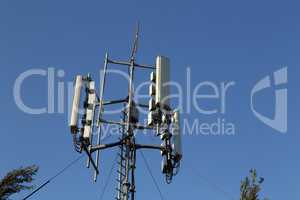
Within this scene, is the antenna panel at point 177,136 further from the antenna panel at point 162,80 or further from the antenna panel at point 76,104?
the antenna panel at point 76,104

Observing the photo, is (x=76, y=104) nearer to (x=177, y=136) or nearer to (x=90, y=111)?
(x=90, y=111)

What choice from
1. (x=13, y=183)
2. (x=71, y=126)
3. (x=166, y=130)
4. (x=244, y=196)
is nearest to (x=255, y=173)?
(x=244, y=196)

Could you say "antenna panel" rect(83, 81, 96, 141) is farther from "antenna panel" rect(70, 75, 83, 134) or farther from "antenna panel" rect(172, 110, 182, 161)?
"antenna panel" rect(172, 110, 182, 161)

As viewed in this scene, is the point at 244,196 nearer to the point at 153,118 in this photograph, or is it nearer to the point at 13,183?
the point at 153,118

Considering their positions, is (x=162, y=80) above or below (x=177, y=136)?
above

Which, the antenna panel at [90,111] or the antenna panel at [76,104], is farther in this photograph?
the antenna panel at [90,111]

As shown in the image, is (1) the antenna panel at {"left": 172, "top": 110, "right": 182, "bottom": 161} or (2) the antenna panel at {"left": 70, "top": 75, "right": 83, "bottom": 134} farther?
(1) the antenna panel at {"left": 172, "top": 110, "right": 182, "bottom": 161}

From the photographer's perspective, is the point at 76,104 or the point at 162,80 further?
the point at 162,80

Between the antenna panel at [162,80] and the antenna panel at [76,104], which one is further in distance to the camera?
the antenna panel at [162,80]

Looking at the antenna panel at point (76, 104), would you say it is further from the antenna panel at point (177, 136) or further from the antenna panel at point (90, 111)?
the antenna panel at point (177, 136)

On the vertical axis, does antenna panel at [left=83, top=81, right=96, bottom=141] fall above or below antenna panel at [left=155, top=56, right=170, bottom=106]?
below

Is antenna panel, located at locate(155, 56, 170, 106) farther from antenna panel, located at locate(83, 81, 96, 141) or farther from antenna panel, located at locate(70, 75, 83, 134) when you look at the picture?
antenna panel, located at locate(70, 75, 83, 134)

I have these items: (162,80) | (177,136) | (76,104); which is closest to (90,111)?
(76,104)

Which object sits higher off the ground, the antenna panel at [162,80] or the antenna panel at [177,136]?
the antenna panel at [162,80]
